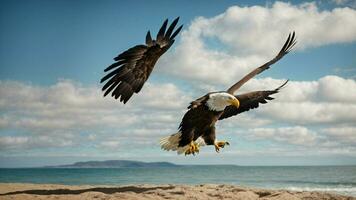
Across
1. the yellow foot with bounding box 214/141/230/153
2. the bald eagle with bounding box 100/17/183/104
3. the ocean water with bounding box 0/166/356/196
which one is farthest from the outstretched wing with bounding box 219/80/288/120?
the ocean water with bounding box 0/166/356/196

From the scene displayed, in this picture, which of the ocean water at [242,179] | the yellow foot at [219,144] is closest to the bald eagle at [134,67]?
the yellow foot at [219,144]

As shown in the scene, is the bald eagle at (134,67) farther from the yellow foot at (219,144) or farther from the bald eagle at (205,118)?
the yellow foot at (219,144)

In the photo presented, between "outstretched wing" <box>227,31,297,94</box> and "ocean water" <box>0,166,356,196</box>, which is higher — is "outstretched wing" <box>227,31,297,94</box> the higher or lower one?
the higher one

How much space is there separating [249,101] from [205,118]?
241cm

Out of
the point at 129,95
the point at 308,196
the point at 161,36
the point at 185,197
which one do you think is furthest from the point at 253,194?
the point at 161,36

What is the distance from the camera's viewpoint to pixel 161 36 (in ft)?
22.0

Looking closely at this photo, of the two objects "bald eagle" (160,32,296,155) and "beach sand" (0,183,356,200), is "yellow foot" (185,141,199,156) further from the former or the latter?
"beach sand" (0,183,356,200)

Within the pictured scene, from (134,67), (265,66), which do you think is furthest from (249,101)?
(134,67)

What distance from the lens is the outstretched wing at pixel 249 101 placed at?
940 centimetres

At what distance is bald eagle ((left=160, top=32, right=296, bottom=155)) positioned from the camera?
7527 millimetres

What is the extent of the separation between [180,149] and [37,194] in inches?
120

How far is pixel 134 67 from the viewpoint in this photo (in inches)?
281

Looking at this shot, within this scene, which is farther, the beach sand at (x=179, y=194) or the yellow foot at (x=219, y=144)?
the yellow foot at (x=219, y=144)

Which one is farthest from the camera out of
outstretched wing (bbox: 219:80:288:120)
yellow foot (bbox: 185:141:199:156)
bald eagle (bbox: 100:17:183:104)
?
outstretched wing (bbox: 219:80:288:120)
